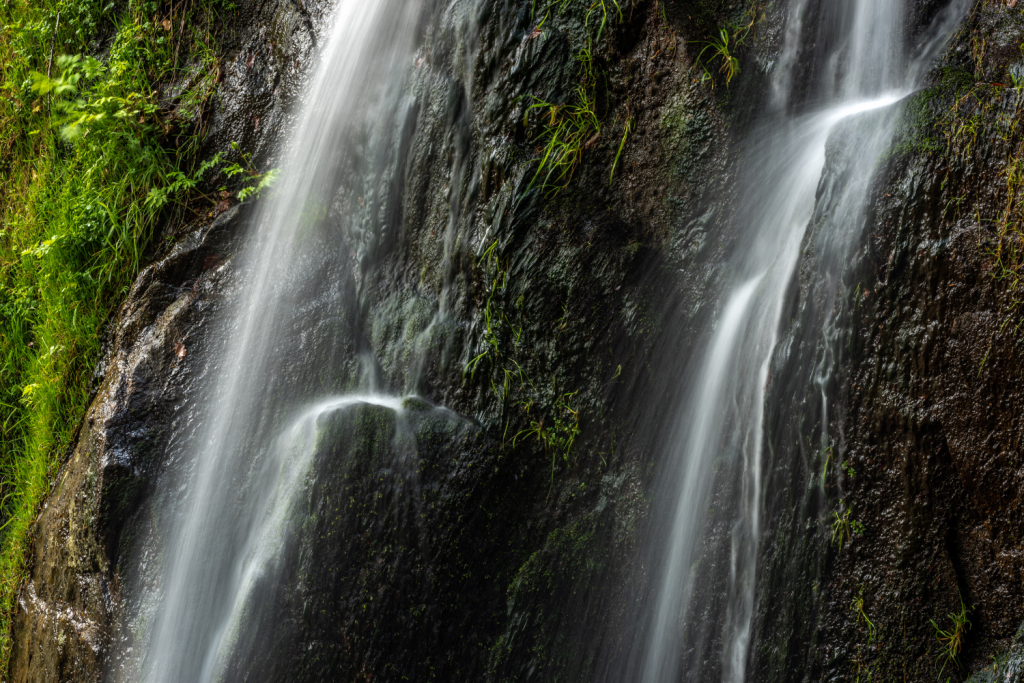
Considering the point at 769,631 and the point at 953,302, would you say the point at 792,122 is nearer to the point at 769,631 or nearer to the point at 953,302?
the point at 953,302

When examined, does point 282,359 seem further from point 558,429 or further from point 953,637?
point 953,637

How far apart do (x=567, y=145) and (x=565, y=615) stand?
173cm

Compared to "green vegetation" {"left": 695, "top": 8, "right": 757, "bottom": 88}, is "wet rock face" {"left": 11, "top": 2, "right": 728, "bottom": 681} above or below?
below

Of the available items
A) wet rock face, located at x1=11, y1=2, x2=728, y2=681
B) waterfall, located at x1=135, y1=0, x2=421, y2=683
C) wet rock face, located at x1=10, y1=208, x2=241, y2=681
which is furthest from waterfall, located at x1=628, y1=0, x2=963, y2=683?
wet rock face, located at x1=10, y1=208, x2=241, y2=681

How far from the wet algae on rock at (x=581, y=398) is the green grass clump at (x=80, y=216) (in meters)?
0.40

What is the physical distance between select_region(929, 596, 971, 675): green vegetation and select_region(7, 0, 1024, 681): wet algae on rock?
0.04 feet

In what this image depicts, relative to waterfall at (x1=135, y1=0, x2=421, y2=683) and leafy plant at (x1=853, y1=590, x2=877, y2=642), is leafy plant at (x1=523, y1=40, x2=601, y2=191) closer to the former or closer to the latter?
waterfall at (x1=135, y1=0, x2=421, y2=683)

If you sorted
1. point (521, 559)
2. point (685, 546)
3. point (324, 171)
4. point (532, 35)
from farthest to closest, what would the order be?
point (324, 171) < point (532, 35) < point (521, 559) < point (685, 546)

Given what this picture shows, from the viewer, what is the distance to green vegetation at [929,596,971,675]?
66.2 inches

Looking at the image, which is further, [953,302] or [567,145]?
[567,145]

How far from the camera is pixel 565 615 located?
7.35 ft

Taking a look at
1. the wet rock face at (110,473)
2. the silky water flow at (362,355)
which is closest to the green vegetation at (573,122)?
the silky water flow at (362,355)

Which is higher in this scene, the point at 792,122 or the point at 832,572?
the point at 792,122

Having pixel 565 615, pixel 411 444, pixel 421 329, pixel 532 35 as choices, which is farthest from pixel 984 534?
pixel 532 35
